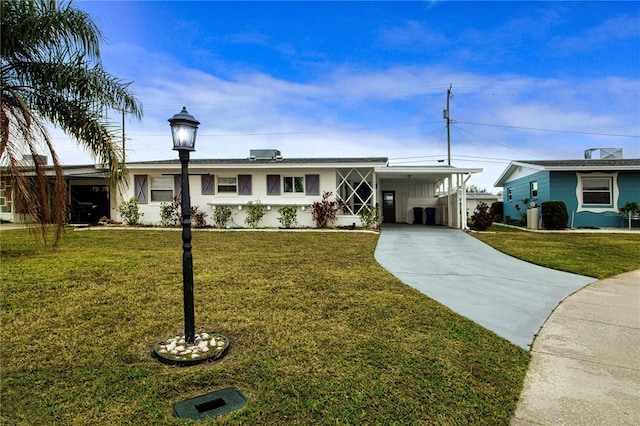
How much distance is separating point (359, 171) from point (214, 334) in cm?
1305

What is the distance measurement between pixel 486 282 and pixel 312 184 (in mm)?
10120

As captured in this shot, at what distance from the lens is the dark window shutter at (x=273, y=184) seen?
15.7m

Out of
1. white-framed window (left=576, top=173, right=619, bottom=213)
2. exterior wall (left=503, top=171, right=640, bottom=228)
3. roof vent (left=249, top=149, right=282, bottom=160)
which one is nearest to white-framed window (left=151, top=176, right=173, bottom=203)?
roof vent (left=249, top=149, right=282, bottom=160)

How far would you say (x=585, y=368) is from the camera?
10.00ft

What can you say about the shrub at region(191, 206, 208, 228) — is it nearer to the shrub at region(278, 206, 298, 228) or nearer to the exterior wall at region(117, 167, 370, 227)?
the exterior wall at region(117, 167, 370, 227)

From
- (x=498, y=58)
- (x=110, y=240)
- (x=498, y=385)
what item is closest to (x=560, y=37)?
(x=498, y=58)

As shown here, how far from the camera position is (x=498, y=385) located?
2.69 m

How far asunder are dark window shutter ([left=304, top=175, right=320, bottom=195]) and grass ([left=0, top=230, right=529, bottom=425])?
30.4 ft

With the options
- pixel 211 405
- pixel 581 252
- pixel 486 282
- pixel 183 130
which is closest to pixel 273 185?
pixel 486 282

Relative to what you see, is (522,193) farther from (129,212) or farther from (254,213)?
(129,212)

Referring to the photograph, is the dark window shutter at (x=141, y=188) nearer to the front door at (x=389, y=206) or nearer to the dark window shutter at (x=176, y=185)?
the dark window shutter at (x=176, y=185)

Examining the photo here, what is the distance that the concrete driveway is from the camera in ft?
14.2

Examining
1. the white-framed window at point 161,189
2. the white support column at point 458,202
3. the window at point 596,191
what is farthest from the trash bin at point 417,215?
the white-framed window at point 161,189

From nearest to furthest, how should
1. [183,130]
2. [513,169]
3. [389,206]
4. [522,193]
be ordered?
[183,130] → [522,193] → [389,206] → [513,169]
